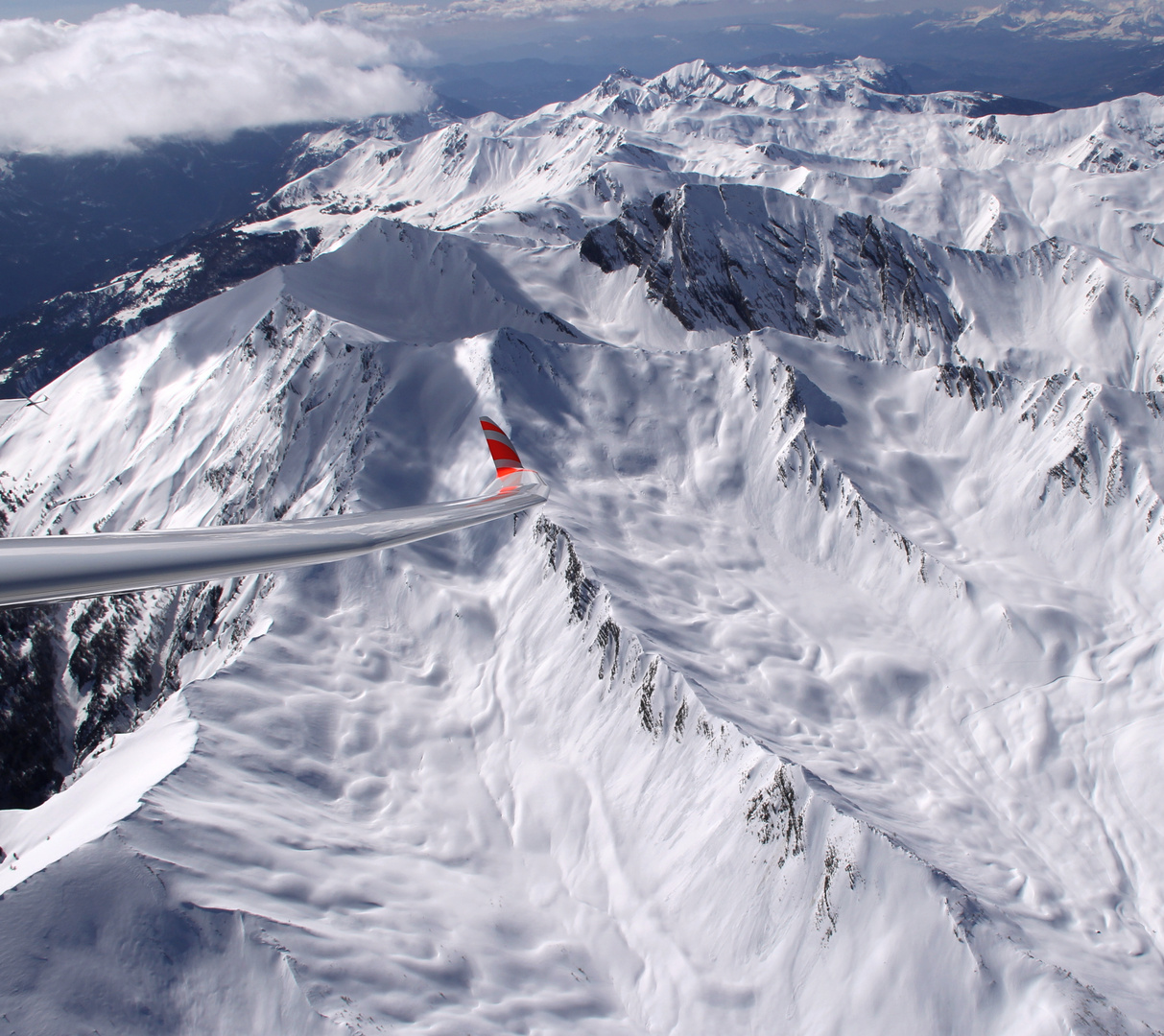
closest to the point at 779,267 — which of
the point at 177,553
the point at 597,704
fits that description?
the point at 597,704

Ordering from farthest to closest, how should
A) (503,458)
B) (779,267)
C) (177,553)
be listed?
(779,267), (503,458), (177,553)

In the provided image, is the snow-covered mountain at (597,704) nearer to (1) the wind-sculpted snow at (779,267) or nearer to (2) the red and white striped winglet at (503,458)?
(2) the red and white striped winglet at (503,458)

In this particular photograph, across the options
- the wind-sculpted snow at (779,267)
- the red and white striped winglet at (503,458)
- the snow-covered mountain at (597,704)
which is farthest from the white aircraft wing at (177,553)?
the wind-sculpted snow at (779,267)

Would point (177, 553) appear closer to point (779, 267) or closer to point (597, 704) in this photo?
point (597, 704)

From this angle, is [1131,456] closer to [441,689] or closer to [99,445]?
[441,689]

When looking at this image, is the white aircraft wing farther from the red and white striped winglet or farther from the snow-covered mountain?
the snow-covered mountain

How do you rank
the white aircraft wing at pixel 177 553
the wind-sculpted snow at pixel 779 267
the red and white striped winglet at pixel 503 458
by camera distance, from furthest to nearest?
the wind-sculpted snow at pixel 779 267, the red and white striped winglet at pixel 503 458, the white aircraft wing at pixel 177 553
